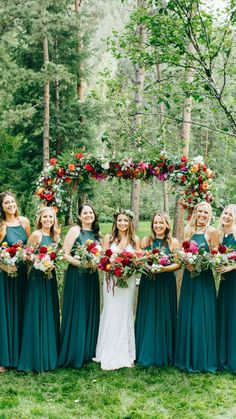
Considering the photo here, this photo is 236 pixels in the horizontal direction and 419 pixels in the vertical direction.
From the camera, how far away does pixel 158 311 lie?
648 cm

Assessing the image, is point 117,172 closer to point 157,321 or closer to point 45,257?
point 45,257

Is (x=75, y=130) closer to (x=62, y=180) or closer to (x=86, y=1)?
(x=86, y=1)

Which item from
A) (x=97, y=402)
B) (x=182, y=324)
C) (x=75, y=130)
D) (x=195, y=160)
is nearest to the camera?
(x=97, y=402)

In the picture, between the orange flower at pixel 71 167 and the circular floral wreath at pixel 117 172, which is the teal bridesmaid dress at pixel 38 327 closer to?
the circular floral wreath at pixel 117 172

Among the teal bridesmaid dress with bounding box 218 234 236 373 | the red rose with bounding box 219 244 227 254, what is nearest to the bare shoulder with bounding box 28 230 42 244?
Result: the red rose with bounding box 219 244 227 254

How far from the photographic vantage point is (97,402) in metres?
5.44

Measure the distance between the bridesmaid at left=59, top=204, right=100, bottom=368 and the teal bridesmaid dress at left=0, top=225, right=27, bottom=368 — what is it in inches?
24.0

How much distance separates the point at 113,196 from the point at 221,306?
2129cm

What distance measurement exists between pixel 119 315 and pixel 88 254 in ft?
3.41

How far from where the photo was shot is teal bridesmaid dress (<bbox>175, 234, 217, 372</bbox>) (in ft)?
20.5

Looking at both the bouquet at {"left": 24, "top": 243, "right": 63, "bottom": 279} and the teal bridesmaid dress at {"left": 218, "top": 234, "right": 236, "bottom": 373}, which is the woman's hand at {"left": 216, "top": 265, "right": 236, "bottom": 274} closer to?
the teal bridesmaid dress at {"left": 218, "top": 234, "right": 236, "bottom": 373}

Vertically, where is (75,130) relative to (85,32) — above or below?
below

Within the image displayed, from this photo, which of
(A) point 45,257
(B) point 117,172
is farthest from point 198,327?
(B) point 117,172

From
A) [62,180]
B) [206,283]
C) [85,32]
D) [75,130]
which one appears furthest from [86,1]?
[206,283]
